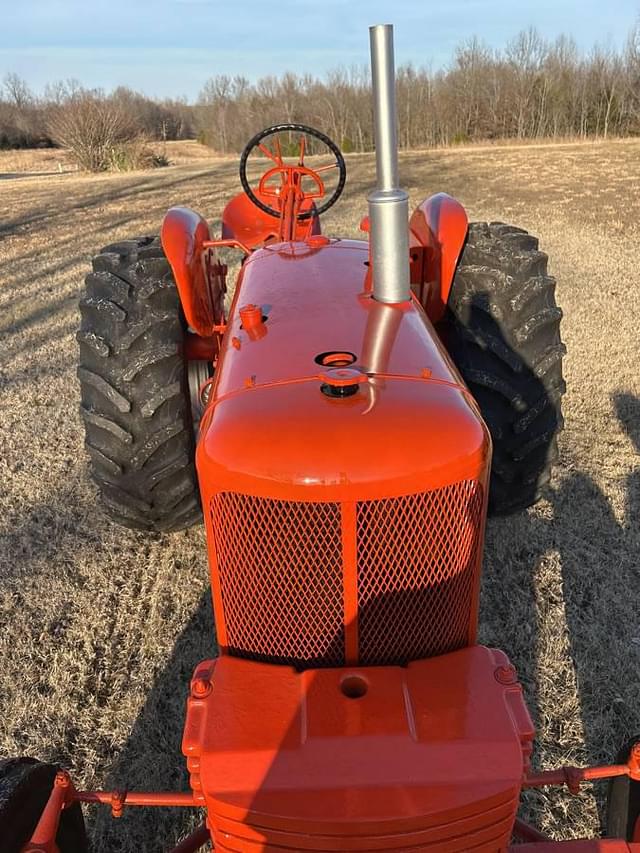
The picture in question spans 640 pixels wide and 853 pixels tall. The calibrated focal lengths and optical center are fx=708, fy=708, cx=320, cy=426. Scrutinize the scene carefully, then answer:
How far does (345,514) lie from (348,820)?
1.95ft

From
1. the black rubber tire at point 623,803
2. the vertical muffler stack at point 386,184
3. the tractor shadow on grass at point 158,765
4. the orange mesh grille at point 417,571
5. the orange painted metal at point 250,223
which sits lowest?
the tractor shadow on grass at point 158,765

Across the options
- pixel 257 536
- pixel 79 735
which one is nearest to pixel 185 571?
pixel 79 735

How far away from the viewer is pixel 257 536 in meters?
1.62

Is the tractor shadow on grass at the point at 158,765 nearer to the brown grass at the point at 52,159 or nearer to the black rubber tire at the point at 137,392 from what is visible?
the black rubber tire at the point at 137,392

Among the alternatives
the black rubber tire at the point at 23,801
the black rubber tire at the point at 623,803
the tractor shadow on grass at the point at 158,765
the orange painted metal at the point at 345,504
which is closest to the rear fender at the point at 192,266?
the orange painted metal at the point at 345,504

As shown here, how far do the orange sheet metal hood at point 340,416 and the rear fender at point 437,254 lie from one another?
0.91m

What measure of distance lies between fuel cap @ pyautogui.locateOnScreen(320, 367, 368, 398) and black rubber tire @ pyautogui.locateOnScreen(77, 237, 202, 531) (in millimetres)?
1300

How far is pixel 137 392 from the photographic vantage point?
111 inches

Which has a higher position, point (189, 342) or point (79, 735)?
point (189, 342)

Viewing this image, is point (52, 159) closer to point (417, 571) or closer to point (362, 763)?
point (417, 571)

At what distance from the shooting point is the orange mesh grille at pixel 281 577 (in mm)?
1581

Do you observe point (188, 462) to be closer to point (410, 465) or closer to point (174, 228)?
point (174, 228)

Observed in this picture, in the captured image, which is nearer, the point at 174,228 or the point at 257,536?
the point at 257,536

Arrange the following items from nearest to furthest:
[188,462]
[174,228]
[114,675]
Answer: [114,675] < [188,462] < [174,228]
